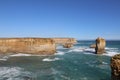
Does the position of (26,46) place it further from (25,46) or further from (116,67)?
(116,67)

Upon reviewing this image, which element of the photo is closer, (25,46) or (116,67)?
(116,67)

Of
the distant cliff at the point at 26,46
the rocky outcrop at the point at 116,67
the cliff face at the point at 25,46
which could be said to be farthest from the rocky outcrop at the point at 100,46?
the rocky outcrop at the point at 116,67

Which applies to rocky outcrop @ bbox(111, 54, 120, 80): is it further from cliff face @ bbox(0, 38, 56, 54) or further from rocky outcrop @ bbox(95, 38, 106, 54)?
rocky outcrop @ bbox(95, 38, 106, 54)

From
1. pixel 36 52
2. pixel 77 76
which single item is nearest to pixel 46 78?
pixel 77 76

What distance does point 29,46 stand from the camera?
166 feet

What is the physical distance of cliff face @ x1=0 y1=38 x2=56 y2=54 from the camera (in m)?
50.3

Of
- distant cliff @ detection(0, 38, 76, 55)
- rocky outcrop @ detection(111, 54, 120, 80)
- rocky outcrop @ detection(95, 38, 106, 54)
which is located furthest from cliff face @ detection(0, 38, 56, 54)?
rocky outcrop @ detection(111, 54, 120, 80)

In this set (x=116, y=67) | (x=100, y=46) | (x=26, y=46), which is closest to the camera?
(x=116, y=67)

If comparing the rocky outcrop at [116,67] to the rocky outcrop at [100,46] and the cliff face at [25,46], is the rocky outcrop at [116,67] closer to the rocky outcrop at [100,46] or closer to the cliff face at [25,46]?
the cliff face at [25,46]

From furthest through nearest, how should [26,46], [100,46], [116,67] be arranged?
[100,46]
[26,46]
[116,67]

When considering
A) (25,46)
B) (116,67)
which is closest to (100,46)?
(25,46)

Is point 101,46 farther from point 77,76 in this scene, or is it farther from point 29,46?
point 77,76

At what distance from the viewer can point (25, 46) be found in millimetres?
50688

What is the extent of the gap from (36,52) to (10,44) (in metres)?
6.97
